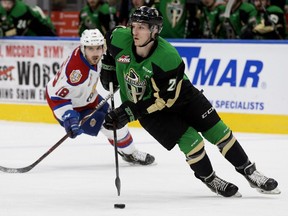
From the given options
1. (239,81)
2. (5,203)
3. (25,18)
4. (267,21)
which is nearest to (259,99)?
(239,81)

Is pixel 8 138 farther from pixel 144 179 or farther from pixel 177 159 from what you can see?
pixel 144 179

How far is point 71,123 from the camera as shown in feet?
19.6

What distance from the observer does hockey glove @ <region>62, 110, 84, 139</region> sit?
594cm

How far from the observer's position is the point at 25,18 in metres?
9.50

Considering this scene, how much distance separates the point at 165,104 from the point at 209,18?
4.32 meters

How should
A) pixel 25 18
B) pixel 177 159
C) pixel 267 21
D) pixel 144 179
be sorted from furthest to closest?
pixel 25 18 < pixel 267 21 < pixel 177 159 < pixel 144 179

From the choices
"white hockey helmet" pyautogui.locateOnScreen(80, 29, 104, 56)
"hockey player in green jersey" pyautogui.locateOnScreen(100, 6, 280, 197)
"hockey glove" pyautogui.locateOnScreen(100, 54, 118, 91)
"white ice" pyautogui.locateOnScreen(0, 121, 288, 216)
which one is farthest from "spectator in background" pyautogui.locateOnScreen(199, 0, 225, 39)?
"hockey player in green jersey" pyautogui.locateOnScreen(100, 6, 280, 197)

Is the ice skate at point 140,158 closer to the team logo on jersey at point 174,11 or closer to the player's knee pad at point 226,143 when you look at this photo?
the player's knee pad at point 226,143

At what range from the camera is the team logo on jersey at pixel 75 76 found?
6.07 meters

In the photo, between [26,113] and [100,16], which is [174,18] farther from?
[26,113]

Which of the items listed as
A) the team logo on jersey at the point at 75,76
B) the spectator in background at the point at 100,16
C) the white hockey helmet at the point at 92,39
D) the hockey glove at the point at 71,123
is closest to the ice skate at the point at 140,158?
the hockey glove at the point at 71,123

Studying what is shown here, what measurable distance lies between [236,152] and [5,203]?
→ 49.5 inches

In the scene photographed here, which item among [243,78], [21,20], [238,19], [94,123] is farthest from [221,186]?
[21,20]

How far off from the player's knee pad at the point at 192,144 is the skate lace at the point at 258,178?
331 millimetres
